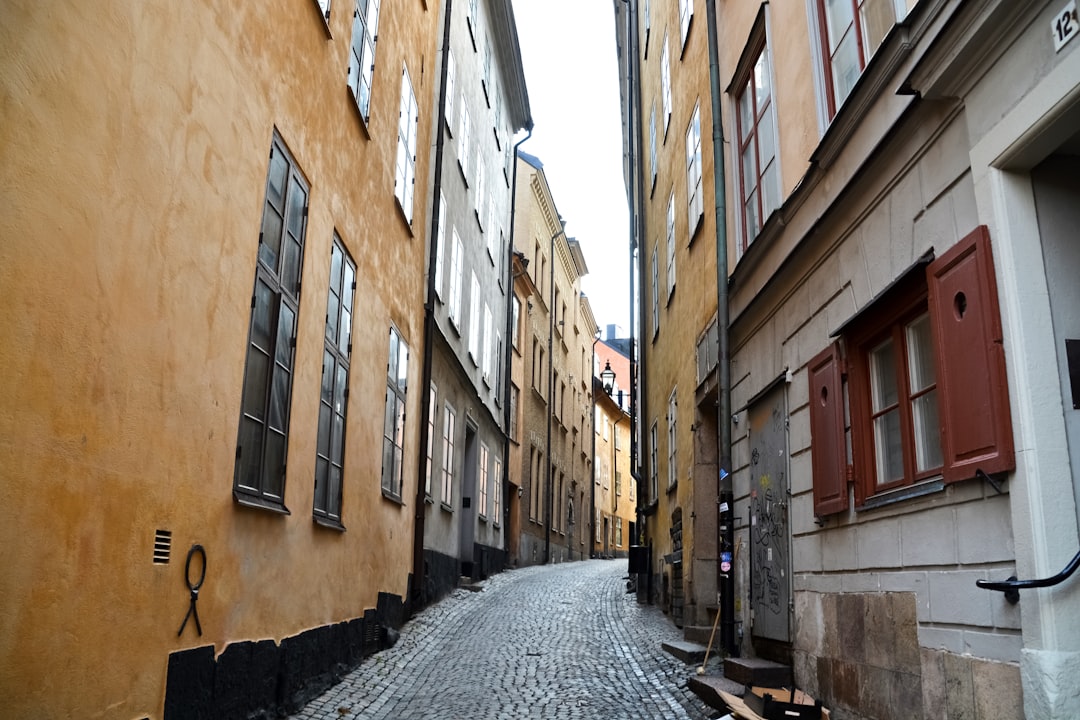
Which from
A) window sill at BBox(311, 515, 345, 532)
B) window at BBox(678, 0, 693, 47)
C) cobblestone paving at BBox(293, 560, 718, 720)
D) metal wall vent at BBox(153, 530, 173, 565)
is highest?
window at BBox(678, 0, 693, 47)

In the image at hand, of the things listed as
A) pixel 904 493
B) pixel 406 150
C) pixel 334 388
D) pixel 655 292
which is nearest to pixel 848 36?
pixel 904 493

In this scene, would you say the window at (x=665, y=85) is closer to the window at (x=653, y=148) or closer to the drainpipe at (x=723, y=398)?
the window at (x=653, y=148)

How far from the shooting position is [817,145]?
21.3ft

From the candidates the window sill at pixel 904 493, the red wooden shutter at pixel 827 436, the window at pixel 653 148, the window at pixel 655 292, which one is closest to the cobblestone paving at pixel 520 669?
the red wooden shutter at pixel 827 436

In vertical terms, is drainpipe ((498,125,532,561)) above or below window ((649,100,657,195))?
below

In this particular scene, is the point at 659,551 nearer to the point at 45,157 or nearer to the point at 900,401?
the point at 900,401

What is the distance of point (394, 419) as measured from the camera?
10.9 m

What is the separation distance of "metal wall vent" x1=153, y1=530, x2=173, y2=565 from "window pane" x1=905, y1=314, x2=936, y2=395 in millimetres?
4047

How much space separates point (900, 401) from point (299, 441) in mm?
4348

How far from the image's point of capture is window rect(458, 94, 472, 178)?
15.9 meters

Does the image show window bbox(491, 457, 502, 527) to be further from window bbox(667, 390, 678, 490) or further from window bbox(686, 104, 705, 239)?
window bbox(686, 104, 705, 239)

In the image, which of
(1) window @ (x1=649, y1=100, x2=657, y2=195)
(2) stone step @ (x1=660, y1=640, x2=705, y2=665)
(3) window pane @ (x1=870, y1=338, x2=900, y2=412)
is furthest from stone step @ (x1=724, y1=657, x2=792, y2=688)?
(1) window @ (x1=649, y1=100, x2=657, y2=195)

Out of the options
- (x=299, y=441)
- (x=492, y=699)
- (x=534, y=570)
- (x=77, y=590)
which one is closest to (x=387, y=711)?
(x=492, y=699)

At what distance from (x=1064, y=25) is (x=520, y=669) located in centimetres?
703
